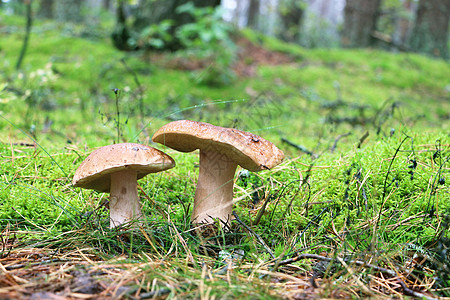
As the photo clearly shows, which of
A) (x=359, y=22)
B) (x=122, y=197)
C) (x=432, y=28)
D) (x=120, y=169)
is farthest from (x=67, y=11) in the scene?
(x=432, y=28)

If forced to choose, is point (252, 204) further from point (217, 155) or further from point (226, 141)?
point (226, 141)

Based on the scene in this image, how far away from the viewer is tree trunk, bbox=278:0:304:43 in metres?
14.4

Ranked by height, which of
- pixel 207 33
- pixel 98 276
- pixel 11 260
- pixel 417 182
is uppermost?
pixel 207 33

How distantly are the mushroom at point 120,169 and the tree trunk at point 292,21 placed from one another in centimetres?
1394

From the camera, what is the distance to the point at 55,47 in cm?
737

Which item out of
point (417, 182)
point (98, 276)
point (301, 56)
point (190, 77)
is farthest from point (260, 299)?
point (301, 56)

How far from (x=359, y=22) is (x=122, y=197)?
12.2 m

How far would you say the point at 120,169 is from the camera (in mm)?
1767

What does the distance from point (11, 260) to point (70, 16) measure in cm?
1154

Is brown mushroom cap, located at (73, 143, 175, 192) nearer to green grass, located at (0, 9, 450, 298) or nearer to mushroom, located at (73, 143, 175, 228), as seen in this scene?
mushroom, located at (73, 143, 175, 228)

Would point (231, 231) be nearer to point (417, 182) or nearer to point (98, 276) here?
point (98, 276)

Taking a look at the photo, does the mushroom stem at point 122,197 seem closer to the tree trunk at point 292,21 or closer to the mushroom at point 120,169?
the mushroom at point 120,169

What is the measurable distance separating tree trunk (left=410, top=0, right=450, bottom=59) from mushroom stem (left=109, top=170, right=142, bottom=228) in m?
12.8

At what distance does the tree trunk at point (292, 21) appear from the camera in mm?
14352
